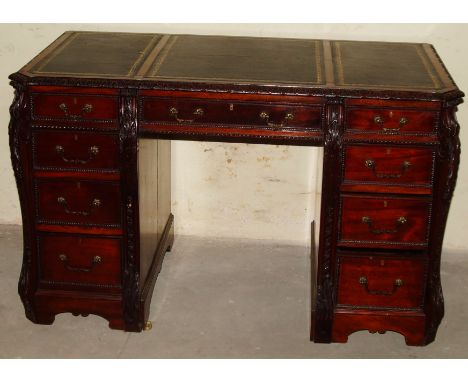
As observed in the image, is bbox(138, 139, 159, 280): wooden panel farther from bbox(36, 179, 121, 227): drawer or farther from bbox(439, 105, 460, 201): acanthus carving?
bbox(439, 105, 460, 201): acanthus carving

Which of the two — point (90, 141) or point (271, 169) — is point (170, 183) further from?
point (90, 141)

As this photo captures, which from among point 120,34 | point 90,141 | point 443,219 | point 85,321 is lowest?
point 85,321

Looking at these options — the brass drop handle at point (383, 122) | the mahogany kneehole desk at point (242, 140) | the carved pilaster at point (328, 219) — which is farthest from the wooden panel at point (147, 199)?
the brass drop handle at point (383, 122)

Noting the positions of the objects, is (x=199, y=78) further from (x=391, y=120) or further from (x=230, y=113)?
(x=391, y=120)

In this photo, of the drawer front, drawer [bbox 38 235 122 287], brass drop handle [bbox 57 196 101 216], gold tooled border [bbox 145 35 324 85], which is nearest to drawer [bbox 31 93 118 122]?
gold tooled border [bbox 145 35 324 85]

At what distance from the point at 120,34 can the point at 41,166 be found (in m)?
0.93

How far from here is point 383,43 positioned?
4.02 meters

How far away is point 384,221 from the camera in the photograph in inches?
138

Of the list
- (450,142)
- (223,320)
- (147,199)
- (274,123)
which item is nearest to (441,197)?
(450,142)

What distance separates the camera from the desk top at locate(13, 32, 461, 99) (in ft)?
11.0

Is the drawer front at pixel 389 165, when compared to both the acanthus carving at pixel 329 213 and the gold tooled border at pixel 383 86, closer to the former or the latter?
the acanthus carving at pixel 329 213

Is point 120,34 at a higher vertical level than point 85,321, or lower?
higher

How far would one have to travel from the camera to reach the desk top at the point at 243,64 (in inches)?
133

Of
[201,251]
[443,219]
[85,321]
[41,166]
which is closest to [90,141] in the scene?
[41,166]
